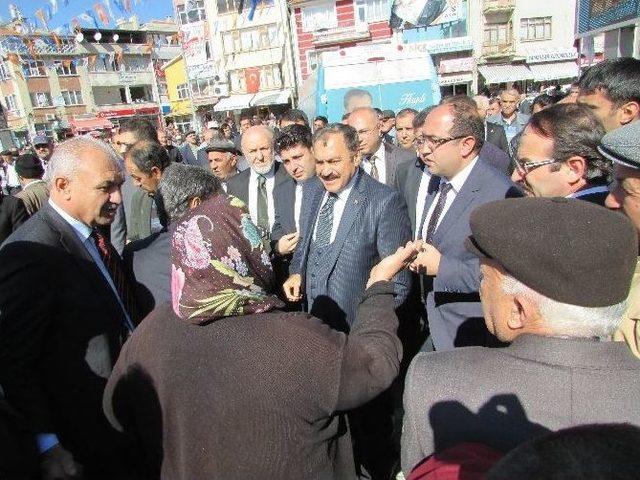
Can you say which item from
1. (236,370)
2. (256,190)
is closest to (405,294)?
(236,370)

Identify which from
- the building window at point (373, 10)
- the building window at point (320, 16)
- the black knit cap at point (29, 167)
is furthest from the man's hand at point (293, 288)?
the building window at point (320, 16)

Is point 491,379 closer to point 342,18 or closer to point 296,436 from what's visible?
point 296,436

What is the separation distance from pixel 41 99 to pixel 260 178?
1957 inches

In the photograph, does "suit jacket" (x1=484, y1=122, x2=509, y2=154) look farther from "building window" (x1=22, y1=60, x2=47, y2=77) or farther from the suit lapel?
"building window" (x1=22, y1=60, x2=47, y2=77)

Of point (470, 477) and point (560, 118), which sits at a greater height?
point (560, 118)

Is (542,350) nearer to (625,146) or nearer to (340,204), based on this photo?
(625,146)

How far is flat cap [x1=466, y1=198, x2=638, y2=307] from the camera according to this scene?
1023 mm

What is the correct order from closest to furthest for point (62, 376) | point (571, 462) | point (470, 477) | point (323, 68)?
point (571, 462)
point (470, 477)
point (62, 376)
point (323, 68)

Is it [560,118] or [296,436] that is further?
[560,118]

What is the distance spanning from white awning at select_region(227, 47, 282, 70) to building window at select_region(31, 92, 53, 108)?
73.4 feet

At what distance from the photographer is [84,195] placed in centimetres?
218

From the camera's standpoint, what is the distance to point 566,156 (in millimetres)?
2213

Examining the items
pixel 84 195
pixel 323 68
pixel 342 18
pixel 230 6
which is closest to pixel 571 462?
pixel 84 195

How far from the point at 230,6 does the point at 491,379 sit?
38.2m
